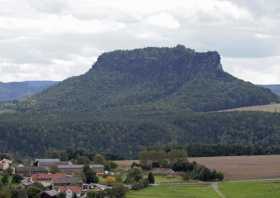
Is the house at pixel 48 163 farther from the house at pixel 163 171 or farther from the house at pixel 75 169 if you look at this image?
the house at pixel 163 171

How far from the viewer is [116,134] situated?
155 m

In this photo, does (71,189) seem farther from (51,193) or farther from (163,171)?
(163,171)

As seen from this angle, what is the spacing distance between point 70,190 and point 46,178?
38.0 ft

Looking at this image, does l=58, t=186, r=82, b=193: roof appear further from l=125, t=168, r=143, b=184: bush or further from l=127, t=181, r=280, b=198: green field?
l=125, t=168, r=143, b=184: bush

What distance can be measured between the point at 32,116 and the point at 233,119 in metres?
38.3

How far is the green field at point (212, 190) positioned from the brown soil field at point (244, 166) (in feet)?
24.0

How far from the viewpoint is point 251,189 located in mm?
89312

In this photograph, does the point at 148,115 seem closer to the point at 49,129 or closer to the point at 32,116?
the point at 32,116

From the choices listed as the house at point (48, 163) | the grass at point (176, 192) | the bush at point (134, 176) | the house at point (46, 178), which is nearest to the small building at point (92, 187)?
the grass at point (176, 192)

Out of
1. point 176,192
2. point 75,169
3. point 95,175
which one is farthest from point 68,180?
point 75,169

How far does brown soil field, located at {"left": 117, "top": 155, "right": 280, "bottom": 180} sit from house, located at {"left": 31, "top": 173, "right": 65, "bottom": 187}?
51.7ft

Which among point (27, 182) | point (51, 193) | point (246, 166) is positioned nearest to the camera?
point (51, 193)

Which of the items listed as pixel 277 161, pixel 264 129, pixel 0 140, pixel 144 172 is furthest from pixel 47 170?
pixel 264 129

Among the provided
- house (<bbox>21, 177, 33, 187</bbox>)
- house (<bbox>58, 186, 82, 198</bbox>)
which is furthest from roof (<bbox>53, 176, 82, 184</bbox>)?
house (<bbox>58, 186, 82, 198</bbox>)
